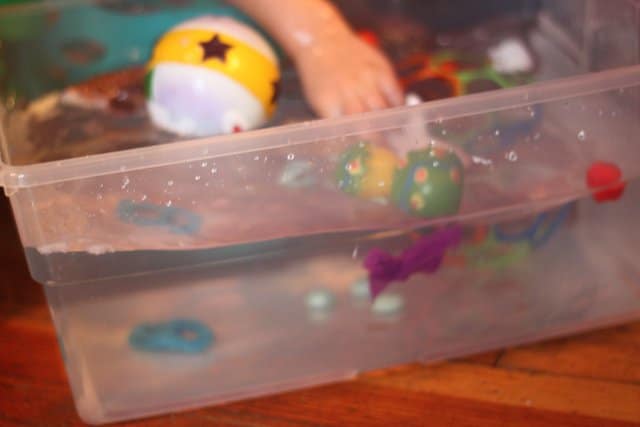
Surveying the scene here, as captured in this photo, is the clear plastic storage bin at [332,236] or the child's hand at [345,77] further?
the child's hand at [345,77]

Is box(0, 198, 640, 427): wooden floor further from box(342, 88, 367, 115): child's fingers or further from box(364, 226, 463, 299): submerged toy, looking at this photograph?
box(342, 88, 367, 115): child's fingers

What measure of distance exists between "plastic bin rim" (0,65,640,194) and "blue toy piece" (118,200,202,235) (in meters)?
0.04

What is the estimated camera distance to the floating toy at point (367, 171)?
2.05 feet

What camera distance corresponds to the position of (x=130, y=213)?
607mm

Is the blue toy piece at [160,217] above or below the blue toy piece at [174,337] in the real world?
above

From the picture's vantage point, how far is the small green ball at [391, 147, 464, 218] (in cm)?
64

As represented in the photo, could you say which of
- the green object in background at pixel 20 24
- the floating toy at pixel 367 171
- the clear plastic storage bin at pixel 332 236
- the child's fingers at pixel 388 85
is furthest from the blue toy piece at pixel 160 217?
the green object in background at pixel 20 24

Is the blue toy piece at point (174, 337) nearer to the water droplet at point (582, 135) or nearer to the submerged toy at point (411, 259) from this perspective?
the submerged toy at point (411, 259)

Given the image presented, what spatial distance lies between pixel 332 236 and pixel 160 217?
5.5 inches

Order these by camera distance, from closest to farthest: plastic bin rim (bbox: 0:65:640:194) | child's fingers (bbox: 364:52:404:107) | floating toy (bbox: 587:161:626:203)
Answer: plastic bin rim (bbox: 0:65:640:194)
floating toy (bbox: 587:161:626:203)
child's fingers (bbox: 364:52:404:107)

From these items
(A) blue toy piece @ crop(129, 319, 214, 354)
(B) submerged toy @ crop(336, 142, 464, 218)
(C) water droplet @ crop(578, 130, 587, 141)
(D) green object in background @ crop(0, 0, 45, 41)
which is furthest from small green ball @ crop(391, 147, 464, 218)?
(D) green object in background @ crop(0, 0, 45, 41)

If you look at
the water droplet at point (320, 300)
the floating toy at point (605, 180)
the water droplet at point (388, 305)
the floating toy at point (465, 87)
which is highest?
the floating toy at point (465, 87)

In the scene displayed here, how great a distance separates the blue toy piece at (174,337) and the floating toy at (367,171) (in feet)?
0.59

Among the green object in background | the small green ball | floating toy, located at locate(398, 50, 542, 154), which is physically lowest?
the small green ball
